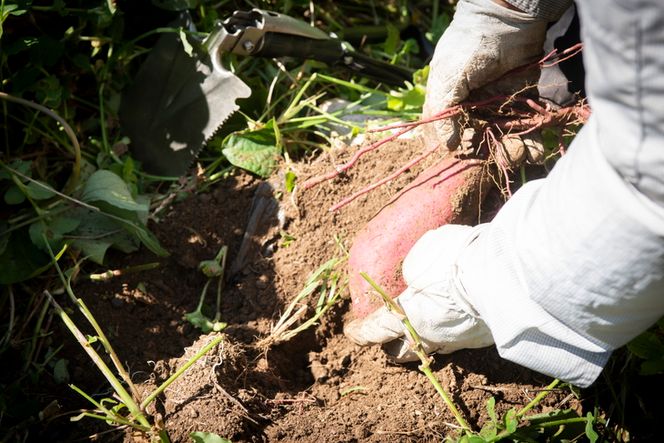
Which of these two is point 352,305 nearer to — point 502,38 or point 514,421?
point 514,421

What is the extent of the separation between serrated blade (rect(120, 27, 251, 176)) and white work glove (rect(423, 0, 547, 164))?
55 cm

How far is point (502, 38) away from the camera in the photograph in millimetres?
1541

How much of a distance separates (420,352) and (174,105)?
3.27ft

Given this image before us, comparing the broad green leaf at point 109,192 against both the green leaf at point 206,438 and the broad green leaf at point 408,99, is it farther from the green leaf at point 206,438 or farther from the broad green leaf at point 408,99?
the broad green leaf at point 408,99

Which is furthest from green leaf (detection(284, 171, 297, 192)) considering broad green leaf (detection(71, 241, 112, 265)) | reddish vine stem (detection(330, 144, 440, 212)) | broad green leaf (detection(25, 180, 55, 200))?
broad green leaf (detection(25, 180, 55, 200))

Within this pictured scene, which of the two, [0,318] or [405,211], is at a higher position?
[405,211]

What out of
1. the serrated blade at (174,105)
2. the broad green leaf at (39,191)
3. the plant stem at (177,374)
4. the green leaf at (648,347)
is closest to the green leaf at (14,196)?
the broad green leaf at (39,191)

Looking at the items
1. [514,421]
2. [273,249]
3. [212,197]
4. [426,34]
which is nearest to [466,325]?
[514,421]

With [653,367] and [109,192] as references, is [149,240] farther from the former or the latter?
[653,367]

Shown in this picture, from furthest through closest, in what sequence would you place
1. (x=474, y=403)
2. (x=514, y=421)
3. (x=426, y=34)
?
(x=426, y=34), (x=474, y=403), (x=514, y=421)

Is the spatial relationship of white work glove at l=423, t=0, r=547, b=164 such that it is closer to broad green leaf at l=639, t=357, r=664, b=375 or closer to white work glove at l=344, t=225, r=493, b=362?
white work glove at l=344, t=225, r=493, b=362

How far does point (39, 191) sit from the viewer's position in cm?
169

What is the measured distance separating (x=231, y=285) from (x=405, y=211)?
0.47m

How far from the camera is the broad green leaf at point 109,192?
1.66m
